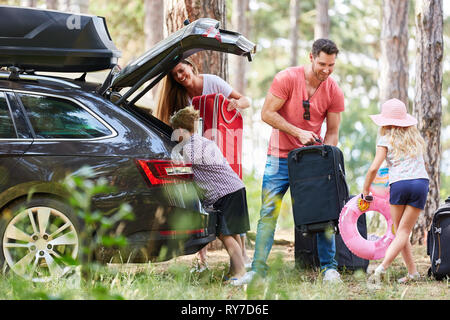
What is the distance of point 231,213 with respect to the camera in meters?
5.74

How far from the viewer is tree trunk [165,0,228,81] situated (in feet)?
26.2

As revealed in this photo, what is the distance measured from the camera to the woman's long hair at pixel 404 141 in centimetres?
582

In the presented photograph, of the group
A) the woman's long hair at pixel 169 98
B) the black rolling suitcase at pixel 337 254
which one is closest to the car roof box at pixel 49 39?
the woman's long hair at pixel 169 98

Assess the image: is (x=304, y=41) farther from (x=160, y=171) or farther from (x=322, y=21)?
(x=160, y=171)

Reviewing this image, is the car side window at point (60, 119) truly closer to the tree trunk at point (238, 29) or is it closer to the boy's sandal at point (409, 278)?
the boy's sandal at point (409, 278)

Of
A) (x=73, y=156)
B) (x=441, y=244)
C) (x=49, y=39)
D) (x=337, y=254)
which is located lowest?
(x=337, y=254)

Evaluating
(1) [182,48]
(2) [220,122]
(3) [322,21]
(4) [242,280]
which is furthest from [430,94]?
(3) [322,21]

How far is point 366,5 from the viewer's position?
3144 cm

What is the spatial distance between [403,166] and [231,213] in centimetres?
155

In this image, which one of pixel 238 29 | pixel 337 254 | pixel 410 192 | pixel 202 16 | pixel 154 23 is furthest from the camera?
pixel 238 29

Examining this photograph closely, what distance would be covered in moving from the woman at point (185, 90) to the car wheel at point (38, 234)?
1.50 m
